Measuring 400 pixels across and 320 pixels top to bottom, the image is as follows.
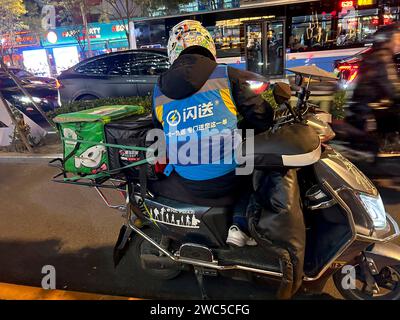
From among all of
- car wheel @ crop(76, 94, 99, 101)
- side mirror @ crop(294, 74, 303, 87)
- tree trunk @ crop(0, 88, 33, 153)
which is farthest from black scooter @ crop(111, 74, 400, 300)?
car wheel @ crop(76, 94, 99, 101)

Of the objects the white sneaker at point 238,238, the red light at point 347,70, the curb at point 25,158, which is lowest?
the curb at point 25,158

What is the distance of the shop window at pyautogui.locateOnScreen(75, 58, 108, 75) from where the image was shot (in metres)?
8.44

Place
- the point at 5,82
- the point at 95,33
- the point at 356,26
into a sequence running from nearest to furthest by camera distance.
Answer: the point at 5,82
the point at 356,26
the point at 95,33

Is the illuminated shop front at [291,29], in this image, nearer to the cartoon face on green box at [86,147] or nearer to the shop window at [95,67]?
the shop window at [95,67]

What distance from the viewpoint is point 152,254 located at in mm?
2525

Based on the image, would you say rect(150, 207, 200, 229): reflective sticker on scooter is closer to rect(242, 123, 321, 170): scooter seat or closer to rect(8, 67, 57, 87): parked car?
rect(242, 123, 321, 170): scooter seat

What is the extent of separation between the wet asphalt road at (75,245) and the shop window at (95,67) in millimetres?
4160

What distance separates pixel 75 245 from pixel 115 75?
18.9 feet

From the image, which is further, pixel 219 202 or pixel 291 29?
pixel 291 29

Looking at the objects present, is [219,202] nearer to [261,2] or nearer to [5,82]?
[5,82]

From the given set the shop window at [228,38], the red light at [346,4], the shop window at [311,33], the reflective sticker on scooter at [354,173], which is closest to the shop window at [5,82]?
the shop window at [228,38]

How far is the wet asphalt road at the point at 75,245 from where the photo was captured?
8.80 ft

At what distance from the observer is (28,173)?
5.69 metres

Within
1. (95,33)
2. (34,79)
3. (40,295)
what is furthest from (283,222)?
(95,33)
